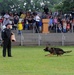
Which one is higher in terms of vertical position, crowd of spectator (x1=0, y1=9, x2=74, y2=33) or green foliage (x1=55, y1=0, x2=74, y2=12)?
green foliage (x1=55, y1=0, x2=74, y2=12)

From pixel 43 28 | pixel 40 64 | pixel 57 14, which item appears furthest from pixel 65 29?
pixel 40 64

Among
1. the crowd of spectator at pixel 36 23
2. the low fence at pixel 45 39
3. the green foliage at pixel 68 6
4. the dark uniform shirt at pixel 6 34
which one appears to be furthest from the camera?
the green foliage at pixel 68 6

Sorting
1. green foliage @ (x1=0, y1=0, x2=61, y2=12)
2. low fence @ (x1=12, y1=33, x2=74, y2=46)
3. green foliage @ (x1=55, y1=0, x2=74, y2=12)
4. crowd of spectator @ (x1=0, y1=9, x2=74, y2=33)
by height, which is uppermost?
green foliage @ (x1=0, y1=0, x2=61, y2=12)

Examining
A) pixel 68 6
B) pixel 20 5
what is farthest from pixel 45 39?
pixel 20 5

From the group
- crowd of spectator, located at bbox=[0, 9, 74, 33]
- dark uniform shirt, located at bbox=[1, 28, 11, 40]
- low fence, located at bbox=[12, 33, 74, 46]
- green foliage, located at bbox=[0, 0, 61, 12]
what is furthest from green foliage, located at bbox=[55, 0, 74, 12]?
dark uniform shirt, located at bbox=[1, 28, 11, 40]

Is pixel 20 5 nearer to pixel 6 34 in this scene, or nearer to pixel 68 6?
pixel 68 6

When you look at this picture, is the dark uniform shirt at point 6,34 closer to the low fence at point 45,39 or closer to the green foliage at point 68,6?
the low fence at point 45,39

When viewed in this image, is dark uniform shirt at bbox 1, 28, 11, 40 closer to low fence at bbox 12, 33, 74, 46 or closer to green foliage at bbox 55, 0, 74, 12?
low fence at bbox 12, 33, 74, 46

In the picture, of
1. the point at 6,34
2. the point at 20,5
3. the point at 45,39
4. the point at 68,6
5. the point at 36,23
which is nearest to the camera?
the point at 6,34

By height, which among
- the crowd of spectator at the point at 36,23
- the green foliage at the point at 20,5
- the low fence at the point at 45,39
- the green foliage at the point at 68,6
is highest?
the green foliage at the point at 20,5

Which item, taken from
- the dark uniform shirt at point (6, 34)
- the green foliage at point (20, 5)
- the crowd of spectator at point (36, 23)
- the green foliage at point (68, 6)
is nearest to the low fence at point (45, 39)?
the crowd of spectator at point (36, 23)

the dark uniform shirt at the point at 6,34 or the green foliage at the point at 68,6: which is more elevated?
the green foliage at the point at 68,6

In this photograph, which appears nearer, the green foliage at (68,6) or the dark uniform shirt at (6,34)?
the dark uniform shirt at (6,34)

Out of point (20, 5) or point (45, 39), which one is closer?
point (45, 39)
